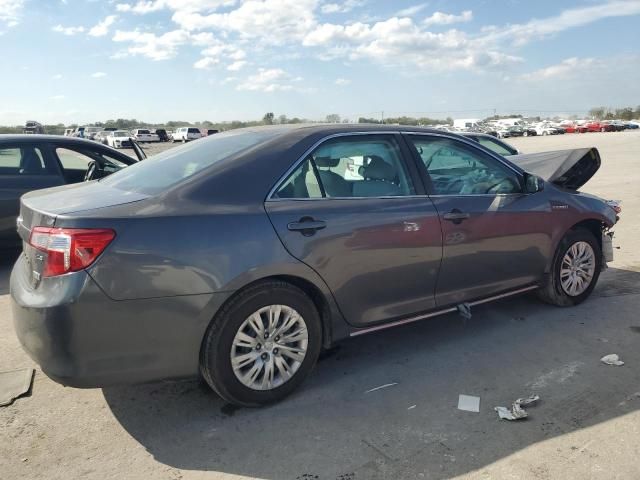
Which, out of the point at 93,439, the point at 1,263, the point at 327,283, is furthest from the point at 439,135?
the point at 1,263

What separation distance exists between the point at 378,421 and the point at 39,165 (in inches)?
215

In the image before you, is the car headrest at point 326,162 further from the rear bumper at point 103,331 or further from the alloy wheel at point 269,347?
the rear bumper at point 103,331

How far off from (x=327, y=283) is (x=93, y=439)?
158 cm

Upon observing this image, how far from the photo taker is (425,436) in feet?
9.57

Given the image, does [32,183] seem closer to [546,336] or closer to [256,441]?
[256,441]

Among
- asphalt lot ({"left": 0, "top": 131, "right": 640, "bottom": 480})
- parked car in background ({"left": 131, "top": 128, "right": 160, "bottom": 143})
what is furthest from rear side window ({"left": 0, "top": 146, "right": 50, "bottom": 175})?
parked car in background ({"left": 131, "top": 128, "right": 160, "bottom": 143})

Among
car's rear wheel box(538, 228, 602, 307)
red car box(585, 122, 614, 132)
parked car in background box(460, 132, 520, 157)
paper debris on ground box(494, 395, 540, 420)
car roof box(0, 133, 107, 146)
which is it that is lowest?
paper debris on ground box(494, 395, 540, 420)

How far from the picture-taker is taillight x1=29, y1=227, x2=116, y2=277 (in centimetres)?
267

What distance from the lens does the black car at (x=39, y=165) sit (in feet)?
20.5

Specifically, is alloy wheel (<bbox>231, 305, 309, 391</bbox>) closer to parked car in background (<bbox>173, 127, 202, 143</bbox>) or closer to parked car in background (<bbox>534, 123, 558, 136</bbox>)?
parked car in background (<bbox>173, 127, 202, 143</bbox>)

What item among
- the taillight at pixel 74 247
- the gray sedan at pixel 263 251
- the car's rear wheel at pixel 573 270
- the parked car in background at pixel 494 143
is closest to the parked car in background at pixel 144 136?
the parked car in background at pixel 494 143

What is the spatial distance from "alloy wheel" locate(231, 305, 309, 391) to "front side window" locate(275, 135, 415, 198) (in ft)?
2.46

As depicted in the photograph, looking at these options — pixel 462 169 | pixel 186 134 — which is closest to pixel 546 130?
pixel 186 134

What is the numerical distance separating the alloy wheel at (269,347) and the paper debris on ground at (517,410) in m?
1.22
